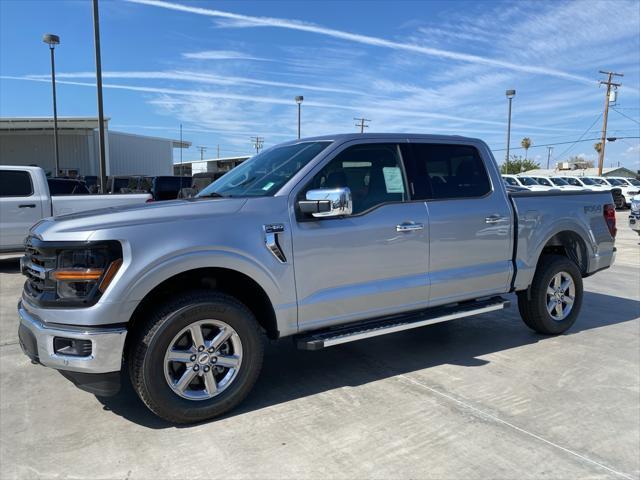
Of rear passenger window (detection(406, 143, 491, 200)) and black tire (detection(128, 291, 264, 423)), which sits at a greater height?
rear passenger window (detection(406, 143, 491, 200))

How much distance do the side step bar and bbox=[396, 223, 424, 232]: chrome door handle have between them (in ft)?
2.43

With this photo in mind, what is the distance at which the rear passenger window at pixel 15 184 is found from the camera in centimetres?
931

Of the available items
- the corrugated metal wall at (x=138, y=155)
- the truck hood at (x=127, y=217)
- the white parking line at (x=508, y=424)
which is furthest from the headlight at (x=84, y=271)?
the corrugated metal wall at (x=138, y=155)

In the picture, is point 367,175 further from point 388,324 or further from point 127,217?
point 127,217

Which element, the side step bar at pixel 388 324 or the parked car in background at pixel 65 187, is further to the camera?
the parked car in background at pixel 65 187

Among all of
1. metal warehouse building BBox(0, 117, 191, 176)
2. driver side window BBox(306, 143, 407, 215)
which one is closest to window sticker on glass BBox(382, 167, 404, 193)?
driver side window BBox(306, 143, 407, 215)

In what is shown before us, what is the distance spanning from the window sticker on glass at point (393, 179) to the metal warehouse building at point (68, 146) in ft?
126

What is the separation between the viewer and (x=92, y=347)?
310cm

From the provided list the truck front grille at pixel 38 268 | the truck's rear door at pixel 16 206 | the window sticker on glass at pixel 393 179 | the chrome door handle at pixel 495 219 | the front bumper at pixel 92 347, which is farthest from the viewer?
the truck's rear door at pixel 16 206

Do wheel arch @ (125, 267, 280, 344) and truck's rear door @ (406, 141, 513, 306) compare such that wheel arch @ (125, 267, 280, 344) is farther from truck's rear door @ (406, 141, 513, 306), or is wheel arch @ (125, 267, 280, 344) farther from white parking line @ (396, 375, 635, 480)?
truck's rear door @ (406, 141, 513, 306)

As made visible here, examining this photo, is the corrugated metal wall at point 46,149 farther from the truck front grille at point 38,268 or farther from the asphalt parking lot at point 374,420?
the truck front grille at point 38,268

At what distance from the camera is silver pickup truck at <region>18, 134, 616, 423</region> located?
317cm

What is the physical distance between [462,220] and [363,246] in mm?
1118

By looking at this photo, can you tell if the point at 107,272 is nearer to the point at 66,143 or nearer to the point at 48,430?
the point at 48,430
